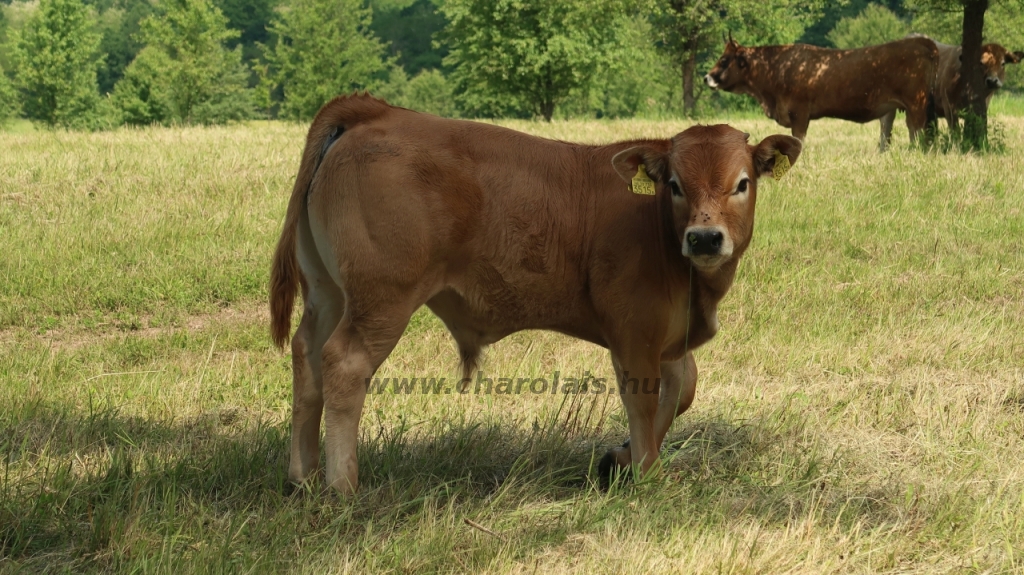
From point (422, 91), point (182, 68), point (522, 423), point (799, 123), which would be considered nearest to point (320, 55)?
point (422, 91)

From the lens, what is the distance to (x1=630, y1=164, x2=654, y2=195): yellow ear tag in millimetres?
4805

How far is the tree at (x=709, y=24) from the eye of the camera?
3938cm

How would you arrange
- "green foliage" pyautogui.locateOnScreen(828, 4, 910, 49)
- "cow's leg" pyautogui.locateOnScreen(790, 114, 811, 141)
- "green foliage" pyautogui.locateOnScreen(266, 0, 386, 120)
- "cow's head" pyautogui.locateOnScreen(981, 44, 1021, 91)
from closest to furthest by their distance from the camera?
1. "cow's leg" pyautogui.locateOnScreen(790, 114, 811, 141)
2. "cow's head" pyautogui.locateOnScreen(981, 44, 1021, 91)
3. "green foliage" pyautogui.locateOnScreen(266, 0, 386, 120)
4. "green foliage" pyautogui.locateOnScreen(828, 4, 910, 49)

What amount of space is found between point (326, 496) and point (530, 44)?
39.9 metres

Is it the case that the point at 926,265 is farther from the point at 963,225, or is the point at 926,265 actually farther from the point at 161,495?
the point at 161,495

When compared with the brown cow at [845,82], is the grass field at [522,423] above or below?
below

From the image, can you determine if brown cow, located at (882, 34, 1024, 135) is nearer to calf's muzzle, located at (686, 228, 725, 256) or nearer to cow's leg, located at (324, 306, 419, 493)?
calf's muzzle, located at (686, 228, 725, 256)

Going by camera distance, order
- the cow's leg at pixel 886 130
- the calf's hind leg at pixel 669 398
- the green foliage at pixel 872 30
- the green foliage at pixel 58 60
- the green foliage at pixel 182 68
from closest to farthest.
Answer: the calf's hind leg at pixel 669 398 < the cow's leg at pixel 886 130 < the green foliage at pixel 182 68 < the green foliage at pixel 58 60 < the green foliage at pixel 872 30

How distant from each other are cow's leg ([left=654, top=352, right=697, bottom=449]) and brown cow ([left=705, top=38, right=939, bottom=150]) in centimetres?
1191

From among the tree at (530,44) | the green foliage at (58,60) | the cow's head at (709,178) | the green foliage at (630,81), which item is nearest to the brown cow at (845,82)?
the cow's head at (709,178)

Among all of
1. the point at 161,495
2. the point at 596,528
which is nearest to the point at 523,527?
the point at 596,528

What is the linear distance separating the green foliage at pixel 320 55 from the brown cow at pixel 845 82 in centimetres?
5721

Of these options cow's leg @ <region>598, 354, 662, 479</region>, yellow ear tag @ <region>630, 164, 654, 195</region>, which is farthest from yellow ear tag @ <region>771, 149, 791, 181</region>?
cow's leg @ <region>598, 354, 662, 479</region>

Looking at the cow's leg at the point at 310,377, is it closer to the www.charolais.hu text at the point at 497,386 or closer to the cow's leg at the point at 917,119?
the www.charolais.hu text at the point at 497,386
